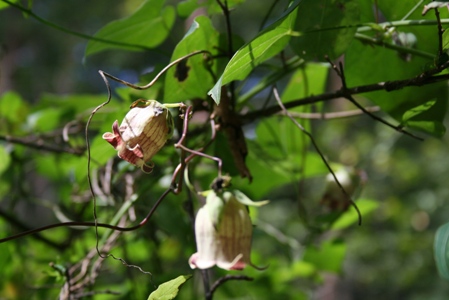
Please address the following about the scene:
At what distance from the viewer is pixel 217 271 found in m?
0.92

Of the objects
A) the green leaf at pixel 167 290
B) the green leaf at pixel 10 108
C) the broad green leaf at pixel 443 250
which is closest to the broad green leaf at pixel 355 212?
the broad green leaf at pixel 443 250

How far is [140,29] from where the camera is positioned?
0.67 m

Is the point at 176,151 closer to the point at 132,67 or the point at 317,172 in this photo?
the point at 317,172

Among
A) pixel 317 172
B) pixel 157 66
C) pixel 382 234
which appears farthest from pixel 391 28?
pixel 382 234

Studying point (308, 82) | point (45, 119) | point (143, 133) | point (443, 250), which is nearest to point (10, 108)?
point (45, 119)

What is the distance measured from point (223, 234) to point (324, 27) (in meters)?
0.21

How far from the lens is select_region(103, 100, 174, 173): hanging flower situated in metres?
0.43

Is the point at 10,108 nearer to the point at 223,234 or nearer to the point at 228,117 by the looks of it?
the point at 228,117

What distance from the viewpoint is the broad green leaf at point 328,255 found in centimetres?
95

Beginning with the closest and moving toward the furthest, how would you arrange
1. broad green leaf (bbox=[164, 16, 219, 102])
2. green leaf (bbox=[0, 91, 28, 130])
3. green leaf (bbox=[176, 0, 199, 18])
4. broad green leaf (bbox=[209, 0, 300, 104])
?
1. broad green leaf (bbox=[209, 0, 300, 104])
2. broad green leaf (bbox=[164, 16, 219, 102])
3. green leaf (bbox=[176, 0, 199, 18])
4. green leaf (bbox=[0, 91, 28, 130])

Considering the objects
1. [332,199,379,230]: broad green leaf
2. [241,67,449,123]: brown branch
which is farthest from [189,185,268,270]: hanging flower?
[332,199,379,230]: broad green leaf

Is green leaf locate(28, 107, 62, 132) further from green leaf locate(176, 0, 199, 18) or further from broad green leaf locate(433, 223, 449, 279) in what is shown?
broad green leaf locate(433, 223, 449, 279)

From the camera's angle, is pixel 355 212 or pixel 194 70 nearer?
pixel 194 70

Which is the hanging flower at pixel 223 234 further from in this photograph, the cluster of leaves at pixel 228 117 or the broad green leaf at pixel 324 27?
the broad green leaf at pixel 324 27
